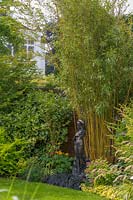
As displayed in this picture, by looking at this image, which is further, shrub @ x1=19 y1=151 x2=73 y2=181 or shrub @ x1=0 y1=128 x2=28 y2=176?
shrub @ x1=19 y1=151 x2=73 y2=181

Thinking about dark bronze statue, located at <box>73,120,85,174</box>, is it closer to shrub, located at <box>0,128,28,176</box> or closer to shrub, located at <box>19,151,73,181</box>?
shrub, located at <box>19,151,73,181</box>

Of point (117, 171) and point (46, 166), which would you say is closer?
point (117, 171)

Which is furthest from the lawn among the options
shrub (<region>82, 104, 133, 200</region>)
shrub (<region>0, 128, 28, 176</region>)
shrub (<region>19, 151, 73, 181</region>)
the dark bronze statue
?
the dark bronze statue

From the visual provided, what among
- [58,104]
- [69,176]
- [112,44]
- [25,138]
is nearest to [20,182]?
[69,176]

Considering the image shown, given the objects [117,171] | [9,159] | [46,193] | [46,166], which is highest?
[117,171]

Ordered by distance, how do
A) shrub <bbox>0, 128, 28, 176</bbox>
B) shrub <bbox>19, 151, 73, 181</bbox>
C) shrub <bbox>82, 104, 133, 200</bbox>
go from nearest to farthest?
1. shrub <bbox>82, 104, 133, 200</bbox>
2. shrub <bbox>0, 128, 28, 176</bbox>
3. shrub <bbox>19, 151, 73, 181</bbox>

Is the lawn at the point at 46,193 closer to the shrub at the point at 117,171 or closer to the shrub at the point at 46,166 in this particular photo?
the shrub at the point at 117,171

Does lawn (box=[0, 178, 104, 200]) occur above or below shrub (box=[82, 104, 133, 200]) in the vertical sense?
below

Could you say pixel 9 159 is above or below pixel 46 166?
above

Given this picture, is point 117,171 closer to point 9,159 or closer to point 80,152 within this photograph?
point 80,152

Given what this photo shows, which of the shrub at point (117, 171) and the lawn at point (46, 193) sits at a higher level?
the shrub at point (117, 171)

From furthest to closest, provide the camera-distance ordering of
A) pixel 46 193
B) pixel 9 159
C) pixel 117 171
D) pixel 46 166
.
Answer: pixel 46 166 < pixel 9 159 < pixel 117 171 < pixel 46 193

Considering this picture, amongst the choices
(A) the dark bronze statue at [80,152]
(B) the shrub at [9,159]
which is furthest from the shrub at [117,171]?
(B) the shrub at [9,159]

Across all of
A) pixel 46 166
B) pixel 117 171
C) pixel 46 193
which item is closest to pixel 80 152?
pixel 46 166
